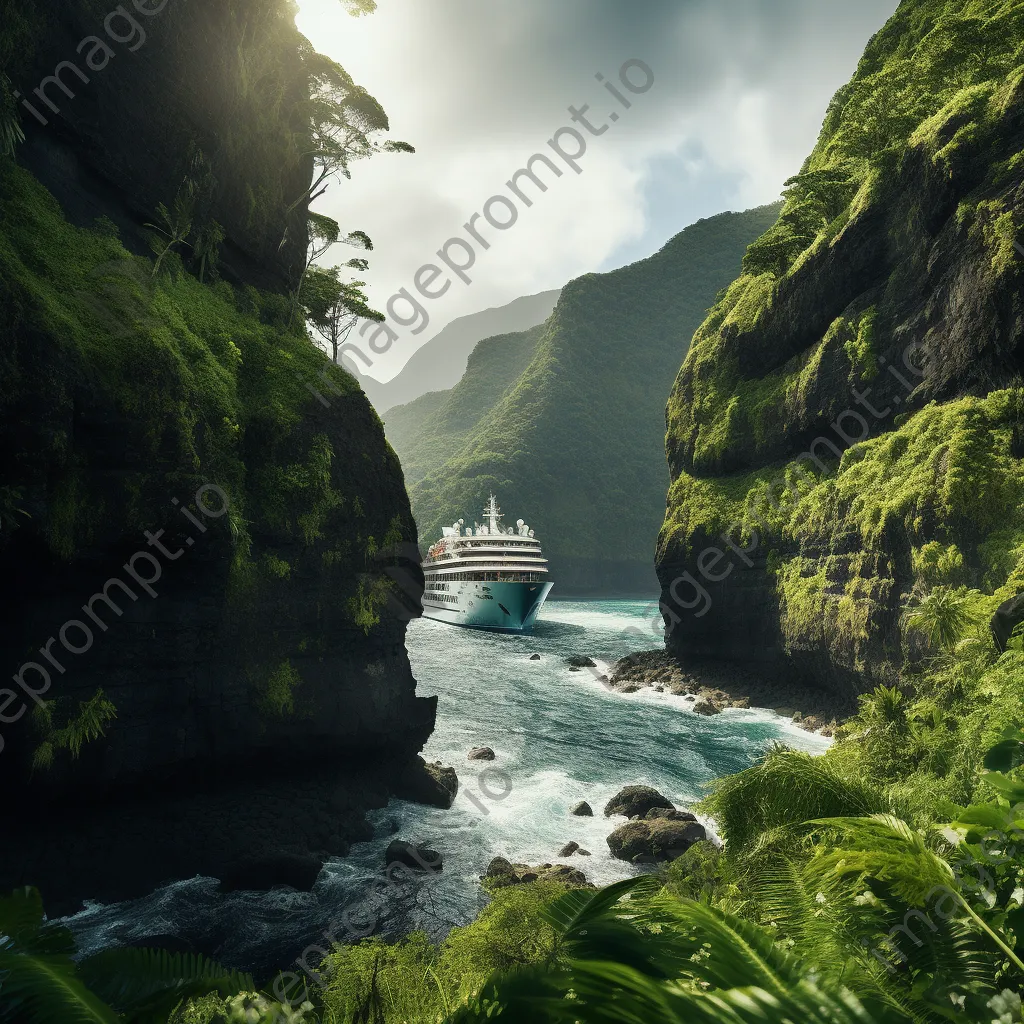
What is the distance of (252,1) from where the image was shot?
19.7m

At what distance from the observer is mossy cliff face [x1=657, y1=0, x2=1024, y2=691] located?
20.0 metres

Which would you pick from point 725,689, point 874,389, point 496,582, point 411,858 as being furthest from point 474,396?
point 411,858

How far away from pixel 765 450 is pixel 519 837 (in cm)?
2506

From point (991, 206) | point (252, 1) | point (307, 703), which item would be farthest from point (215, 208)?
point (991, 206)

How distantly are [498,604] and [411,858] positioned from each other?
4206 centimetres

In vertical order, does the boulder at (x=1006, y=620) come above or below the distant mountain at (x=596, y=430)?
below

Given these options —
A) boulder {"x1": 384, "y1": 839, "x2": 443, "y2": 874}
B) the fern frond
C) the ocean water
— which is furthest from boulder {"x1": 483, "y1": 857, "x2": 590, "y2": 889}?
the fern frond

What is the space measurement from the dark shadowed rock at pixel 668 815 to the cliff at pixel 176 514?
7.14 m

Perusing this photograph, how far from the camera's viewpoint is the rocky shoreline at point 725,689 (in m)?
26.5

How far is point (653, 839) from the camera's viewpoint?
16.4 m

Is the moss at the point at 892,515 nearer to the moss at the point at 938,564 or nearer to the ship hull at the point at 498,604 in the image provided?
the moss at the point at 938,564

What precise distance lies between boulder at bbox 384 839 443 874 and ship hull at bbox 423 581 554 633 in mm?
40429

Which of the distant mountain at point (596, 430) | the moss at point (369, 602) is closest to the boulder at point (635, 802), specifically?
the moss at point (369, 602)

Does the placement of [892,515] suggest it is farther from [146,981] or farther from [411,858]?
[146,981]
